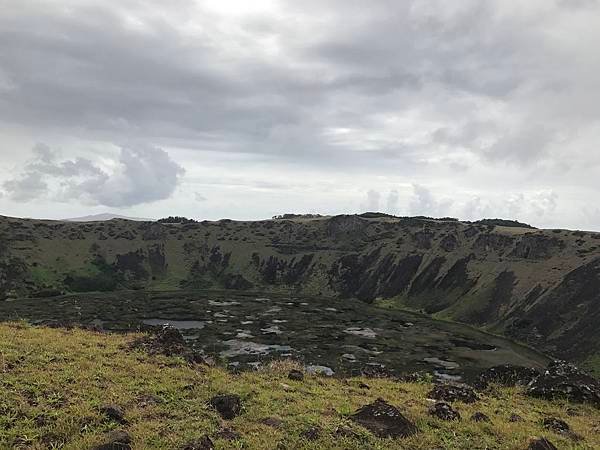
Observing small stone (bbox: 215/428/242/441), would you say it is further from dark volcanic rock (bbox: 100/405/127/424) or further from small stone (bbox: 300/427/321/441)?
dark volcanic rock (bbox: 100/405/127/424)

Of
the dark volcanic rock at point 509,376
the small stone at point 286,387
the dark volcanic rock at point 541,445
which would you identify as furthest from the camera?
the dark volcanic rock at point 509,376

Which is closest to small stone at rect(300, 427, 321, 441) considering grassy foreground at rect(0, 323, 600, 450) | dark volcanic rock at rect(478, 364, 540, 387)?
grassy foreground at rect(0, 323, 600, 450)

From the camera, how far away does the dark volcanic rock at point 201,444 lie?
1825 centimetres

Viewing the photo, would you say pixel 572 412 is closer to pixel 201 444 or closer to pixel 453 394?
pixel 453 394

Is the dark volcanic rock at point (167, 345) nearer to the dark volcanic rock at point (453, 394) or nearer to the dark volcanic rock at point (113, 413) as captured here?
the dark volcanic rock at point (113, 413)

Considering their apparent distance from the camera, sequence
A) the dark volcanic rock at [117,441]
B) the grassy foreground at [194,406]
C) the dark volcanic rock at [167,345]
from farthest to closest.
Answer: the dark volcanic rock at [167,345], the grassy foreground at [194,406], the dark volcanic rock at [117,441]

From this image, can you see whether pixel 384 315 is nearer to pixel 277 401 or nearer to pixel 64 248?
pixel 277 401

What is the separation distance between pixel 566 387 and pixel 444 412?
13853mm

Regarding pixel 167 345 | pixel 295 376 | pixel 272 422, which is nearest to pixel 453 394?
pixel 295 376

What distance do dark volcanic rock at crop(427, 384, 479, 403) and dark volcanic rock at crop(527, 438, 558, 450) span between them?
8186 mm

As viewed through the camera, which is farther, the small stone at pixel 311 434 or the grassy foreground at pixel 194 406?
→ the small stone at pixel 311 434

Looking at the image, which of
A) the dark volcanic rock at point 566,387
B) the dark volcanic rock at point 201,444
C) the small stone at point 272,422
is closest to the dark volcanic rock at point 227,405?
the small stone at point 272,422

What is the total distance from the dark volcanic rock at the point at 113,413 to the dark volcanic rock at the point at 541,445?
18.7 m

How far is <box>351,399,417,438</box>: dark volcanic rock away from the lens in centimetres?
2150
